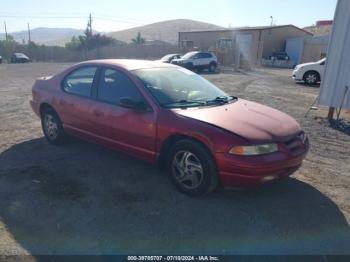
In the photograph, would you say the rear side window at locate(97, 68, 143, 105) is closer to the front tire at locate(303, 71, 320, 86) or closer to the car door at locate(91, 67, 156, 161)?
the car door at locate(91, 67, 156, 161)

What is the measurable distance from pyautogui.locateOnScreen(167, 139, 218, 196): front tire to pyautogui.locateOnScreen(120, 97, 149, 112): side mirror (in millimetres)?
630

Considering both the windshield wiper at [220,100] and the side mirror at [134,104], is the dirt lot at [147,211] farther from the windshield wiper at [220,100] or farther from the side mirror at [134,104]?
the windshield wiper at [220,100]

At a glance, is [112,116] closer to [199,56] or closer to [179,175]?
[179,175]

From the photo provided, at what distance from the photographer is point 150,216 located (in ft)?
11.4

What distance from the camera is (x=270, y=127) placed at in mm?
3730

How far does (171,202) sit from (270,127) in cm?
146

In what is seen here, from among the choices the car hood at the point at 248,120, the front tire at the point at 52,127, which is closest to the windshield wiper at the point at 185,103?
the car hood at the point at 248,120

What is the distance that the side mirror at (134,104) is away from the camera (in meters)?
3.99

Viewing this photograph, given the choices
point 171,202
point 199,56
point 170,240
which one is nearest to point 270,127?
point 171,202

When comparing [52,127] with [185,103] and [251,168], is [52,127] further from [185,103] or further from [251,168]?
[251,168]

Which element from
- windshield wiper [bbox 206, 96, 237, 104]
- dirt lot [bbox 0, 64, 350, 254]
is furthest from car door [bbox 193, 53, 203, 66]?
windshield wiper [bbox 206, 96, 237, 104]

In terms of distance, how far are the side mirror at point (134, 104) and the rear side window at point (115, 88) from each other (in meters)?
0.14

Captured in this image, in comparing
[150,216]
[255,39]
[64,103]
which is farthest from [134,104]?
[255,39]

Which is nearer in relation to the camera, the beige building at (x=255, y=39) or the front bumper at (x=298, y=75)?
the front bumper at (x=298, y=75)
